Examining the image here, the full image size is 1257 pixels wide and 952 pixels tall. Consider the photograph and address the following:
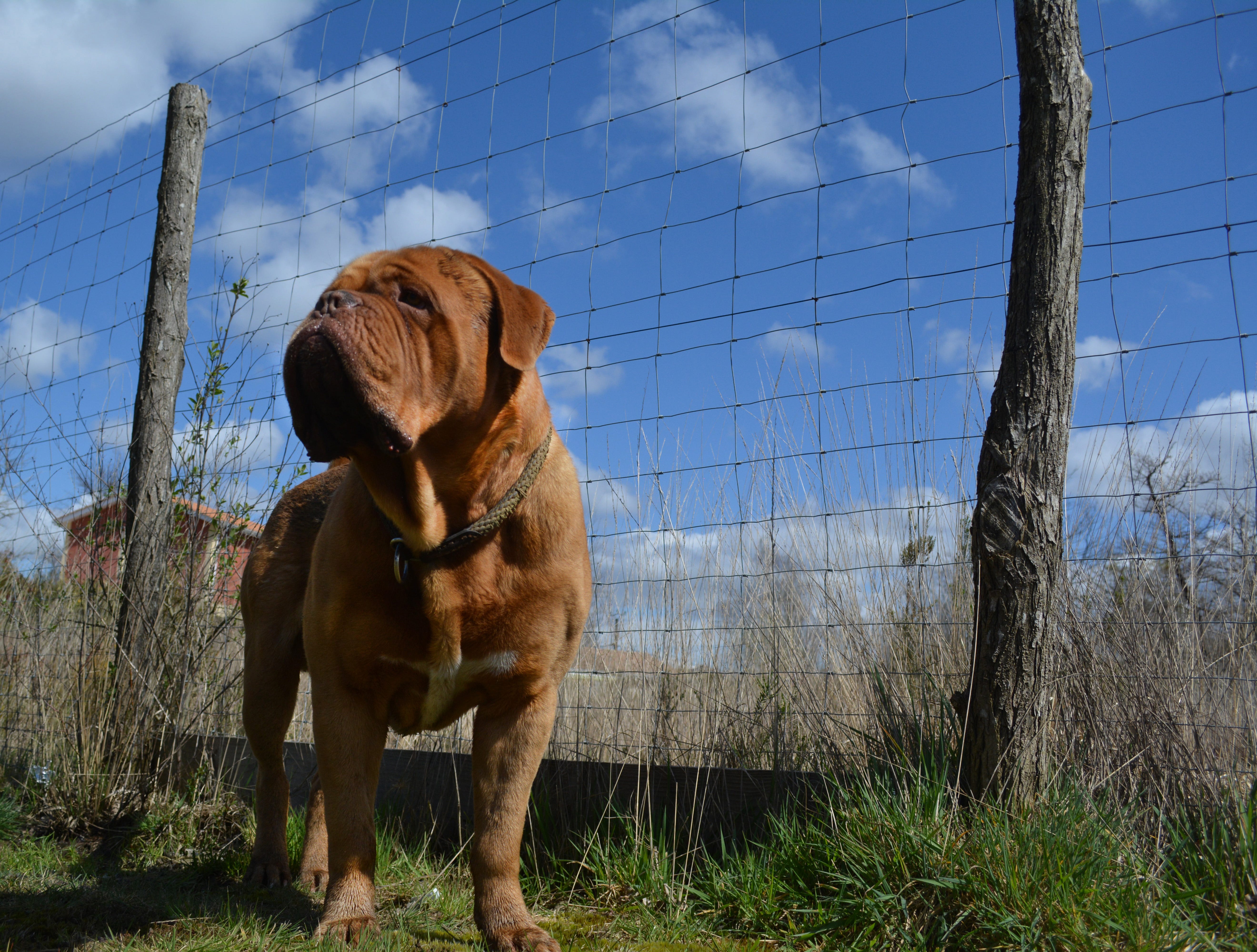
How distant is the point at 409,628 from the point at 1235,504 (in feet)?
8.50

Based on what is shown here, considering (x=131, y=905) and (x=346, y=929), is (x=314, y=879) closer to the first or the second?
(x=131, y=905)

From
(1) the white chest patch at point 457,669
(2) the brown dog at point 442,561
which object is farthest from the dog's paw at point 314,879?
(1) the white chest patch at point 457,669

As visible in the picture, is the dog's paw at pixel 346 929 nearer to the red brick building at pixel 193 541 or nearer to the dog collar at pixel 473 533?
the dog collar at pixel 473 533

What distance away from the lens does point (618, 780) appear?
3.42 metres

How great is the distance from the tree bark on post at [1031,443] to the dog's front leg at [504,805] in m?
1.28

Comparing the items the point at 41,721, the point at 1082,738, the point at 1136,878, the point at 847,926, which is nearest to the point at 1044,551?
the point at 1082,738

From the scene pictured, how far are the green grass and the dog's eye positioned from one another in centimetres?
168

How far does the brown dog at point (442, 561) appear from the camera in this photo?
7.94 feet

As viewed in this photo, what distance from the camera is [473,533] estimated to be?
252cm

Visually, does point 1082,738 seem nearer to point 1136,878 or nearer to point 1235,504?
point 1136,878

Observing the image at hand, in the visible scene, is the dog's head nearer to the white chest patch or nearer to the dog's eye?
the dog's eye

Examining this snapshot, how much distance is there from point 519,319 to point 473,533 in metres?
0.63

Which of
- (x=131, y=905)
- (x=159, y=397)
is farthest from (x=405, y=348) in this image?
(x=159, y=397)

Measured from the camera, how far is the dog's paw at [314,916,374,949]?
2338 millimetres
